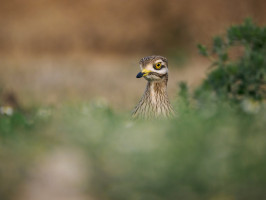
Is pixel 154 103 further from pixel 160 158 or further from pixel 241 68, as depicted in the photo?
pixel 160 158

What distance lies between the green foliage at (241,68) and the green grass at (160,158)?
7.22 ft

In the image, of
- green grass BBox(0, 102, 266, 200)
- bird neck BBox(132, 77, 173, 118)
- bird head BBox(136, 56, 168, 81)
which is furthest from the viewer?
bird head BBox(136, 56, 168, 81)

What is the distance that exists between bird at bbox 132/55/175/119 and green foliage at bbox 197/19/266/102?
385 mm

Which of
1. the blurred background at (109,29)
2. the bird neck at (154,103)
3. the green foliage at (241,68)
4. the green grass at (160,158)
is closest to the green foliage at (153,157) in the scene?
the green grass at (160,158)

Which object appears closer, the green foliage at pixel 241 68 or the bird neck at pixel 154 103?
the bird neck at pixel 154 103

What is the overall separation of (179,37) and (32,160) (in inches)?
437

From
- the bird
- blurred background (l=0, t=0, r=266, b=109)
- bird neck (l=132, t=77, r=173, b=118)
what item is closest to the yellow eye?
the bird

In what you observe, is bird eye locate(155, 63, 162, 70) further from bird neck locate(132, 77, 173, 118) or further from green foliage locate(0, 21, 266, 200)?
green foliage locate(0, 21, 266, 200)

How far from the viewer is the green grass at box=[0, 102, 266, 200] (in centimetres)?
240

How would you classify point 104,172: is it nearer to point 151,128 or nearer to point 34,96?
point 151,128

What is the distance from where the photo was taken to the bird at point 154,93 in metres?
4.81

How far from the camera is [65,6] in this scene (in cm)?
1316

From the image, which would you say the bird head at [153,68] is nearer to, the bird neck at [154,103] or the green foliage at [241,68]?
the bird neck at [154,103]

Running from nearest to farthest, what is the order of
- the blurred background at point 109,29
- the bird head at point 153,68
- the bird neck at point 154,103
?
the bird neck at point 154,103
the bird head at point 153,68
the blurred background at point 109,29
